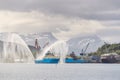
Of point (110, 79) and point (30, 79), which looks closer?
point (30, 79)

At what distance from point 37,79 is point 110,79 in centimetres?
2208

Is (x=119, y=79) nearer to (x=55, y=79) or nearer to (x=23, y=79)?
(x=55, y=79)

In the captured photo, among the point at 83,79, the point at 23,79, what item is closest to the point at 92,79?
the point at 83,79

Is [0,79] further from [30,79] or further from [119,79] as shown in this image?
[119,79]

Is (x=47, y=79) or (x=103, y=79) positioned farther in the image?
(x=103, y=79)

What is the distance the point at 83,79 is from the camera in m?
122

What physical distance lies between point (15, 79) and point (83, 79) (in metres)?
18.7

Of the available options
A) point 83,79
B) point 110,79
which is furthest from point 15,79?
point 110,79

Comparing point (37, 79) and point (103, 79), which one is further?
point (103, 79)

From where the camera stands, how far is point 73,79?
122 metres

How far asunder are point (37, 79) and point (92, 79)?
1546 cm

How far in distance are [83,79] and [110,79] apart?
908cm

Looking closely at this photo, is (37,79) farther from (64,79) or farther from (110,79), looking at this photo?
(110,79)

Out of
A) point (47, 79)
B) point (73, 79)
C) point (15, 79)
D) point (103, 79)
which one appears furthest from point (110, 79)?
point (15, 79)
